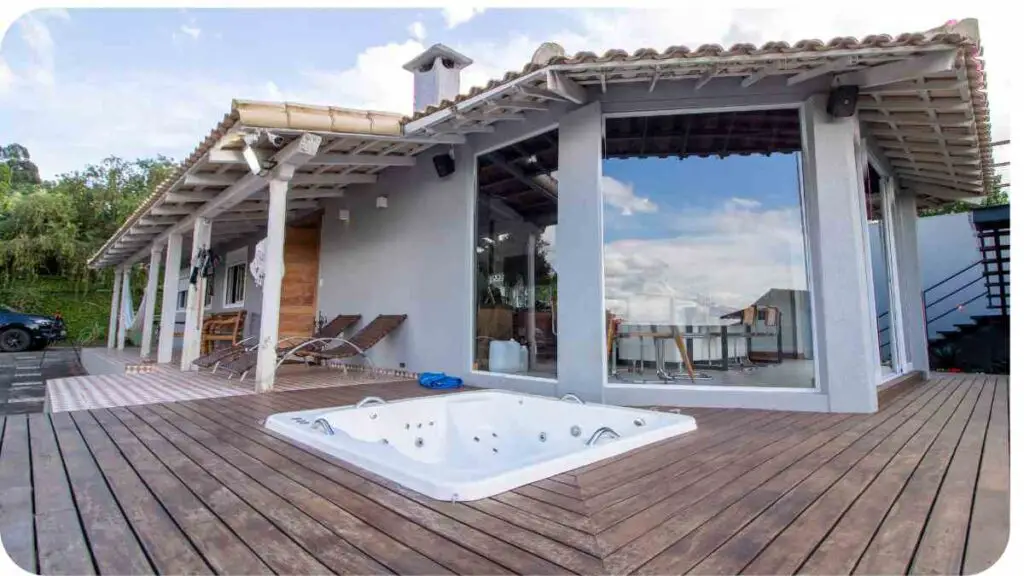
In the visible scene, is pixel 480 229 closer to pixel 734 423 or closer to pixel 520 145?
pixel 520 145

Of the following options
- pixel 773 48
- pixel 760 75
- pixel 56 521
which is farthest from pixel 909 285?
pixel 56 521

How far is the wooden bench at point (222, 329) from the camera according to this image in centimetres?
895

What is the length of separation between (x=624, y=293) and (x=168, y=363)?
7.69 m

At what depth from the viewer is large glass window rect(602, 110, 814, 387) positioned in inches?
184

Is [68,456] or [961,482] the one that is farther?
[68,456]

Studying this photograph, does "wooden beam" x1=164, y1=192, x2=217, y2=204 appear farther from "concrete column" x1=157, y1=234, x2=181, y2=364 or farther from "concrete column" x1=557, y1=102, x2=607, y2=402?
"concrete column" x1=557, y1=102, x2=607, y2=402

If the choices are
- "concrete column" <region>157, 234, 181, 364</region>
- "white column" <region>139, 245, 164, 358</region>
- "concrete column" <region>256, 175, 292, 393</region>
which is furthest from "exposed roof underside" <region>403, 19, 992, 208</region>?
"white column" <region>139, 245, 164, 358</region>

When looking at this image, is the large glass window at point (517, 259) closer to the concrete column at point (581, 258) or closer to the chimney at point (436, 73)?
the concrete column at point (581, 258)

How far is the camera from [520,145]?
5.51 metres

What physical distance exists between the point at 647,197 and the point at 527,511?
14.1 feet

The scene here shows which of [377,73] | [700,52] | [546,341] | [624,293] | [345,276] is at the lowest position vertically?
[546,341]

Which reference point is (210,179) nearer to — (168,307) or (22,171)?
(168,307)

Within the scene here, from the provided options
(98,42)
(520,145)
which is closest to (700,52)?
(520,145)

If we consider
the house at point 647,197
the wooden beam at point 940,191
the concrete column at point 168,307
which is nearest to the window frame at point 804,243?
the house at point 647,197
